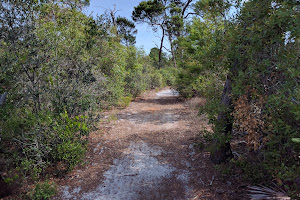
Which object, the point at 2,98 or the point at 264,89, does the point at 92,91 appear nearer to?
the point at 2,98

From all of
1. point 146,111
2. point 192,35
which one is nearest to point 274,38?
point 146,111

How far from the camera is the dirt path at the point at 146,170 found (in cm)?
374

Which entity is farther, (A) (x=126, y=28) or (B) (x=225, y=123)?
(A) (x=126, y=28)

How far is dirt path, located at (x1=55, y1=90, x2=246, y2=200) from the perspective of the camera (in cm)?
374

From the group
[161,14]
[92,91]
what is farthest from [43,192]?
[161,14]

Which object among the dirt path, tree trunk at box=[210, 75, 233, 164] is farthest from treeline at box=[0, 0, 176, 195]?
tree trunk at box=[210, 75, 233, 164]

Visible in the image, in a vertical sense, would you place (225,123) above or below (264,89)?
below

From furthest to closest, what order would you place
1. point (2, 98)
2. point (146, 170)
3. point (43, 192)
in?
1. point (146, 170)
2. point (2, 98)
3. point (43, 192)

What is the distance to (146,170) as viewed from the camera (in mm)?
4590

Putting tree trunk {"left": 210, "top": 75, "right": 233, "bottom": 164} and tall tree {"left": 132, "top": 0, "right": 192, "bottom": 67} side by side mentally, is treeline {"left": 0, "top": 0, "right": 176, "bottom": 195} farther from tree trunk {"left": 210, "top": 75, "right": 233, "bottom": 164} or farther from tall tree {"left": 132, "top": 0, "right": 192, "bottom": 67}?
tall tree {"left": 132, "top": 0, "right": 192, "bottom": 67}

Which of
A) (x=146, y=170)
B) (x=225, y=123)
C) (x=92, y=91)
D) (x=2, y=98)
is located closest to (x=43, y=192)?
(x=2, y=98)

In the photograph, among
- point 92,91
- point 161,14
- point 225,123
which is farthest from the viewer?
point 161,14

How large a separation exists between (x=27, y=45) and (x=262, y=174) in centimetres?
458

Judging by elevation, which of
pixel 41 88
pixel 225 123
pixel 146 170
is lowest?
pixel 146 170
